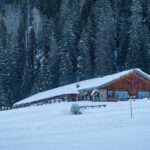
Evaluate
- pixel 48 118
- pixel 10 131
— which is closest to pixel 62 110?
pixel 48 118

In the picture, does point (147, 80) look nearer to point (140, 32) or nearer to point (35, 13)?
point (140, 32)

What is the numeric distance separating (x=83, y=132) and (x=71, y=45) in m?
65.1

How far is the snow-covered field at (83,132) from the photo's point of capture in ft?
69.8

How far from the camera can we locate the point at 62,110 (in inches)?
1485

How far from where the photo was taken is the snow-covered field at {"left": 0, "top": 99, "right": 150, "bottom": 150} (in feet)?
69.8

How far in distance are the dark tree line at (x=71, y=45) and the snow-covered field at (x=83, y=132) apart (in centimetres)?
4466

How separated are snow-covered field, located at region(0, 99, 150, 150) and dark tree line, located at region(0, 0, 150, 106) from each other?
44658 millimetres

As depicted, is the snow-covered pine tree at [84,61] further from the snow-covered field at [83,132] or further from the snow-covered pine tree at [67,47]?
the snow-covered field at [83,132]

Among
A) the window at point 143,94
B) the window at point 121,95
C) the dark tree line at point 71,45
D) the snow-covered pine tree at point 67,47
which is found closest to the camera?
the window at point 121,95

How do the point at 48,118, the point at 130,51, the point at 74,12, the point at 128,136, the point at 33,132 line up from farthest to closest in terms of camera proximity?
the point at 74,12 < the point at 130,51 < the point at 48,118 < the point at 33,132 < the point at 128,136

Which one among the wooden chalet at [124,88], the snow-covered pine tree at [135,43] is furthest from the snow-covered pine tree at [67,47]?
the wooden chalet at [124,88]

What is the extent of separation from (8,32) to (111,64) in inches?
1708

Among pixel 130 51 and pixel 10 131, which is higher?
pixel 130 51

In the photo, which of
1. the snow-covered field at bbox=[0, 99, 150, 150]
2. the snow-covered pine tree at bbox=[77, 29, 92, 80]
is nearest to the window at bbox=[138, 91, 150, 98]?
the snow-covered field at bbox=[0, 99, 150, 150]
